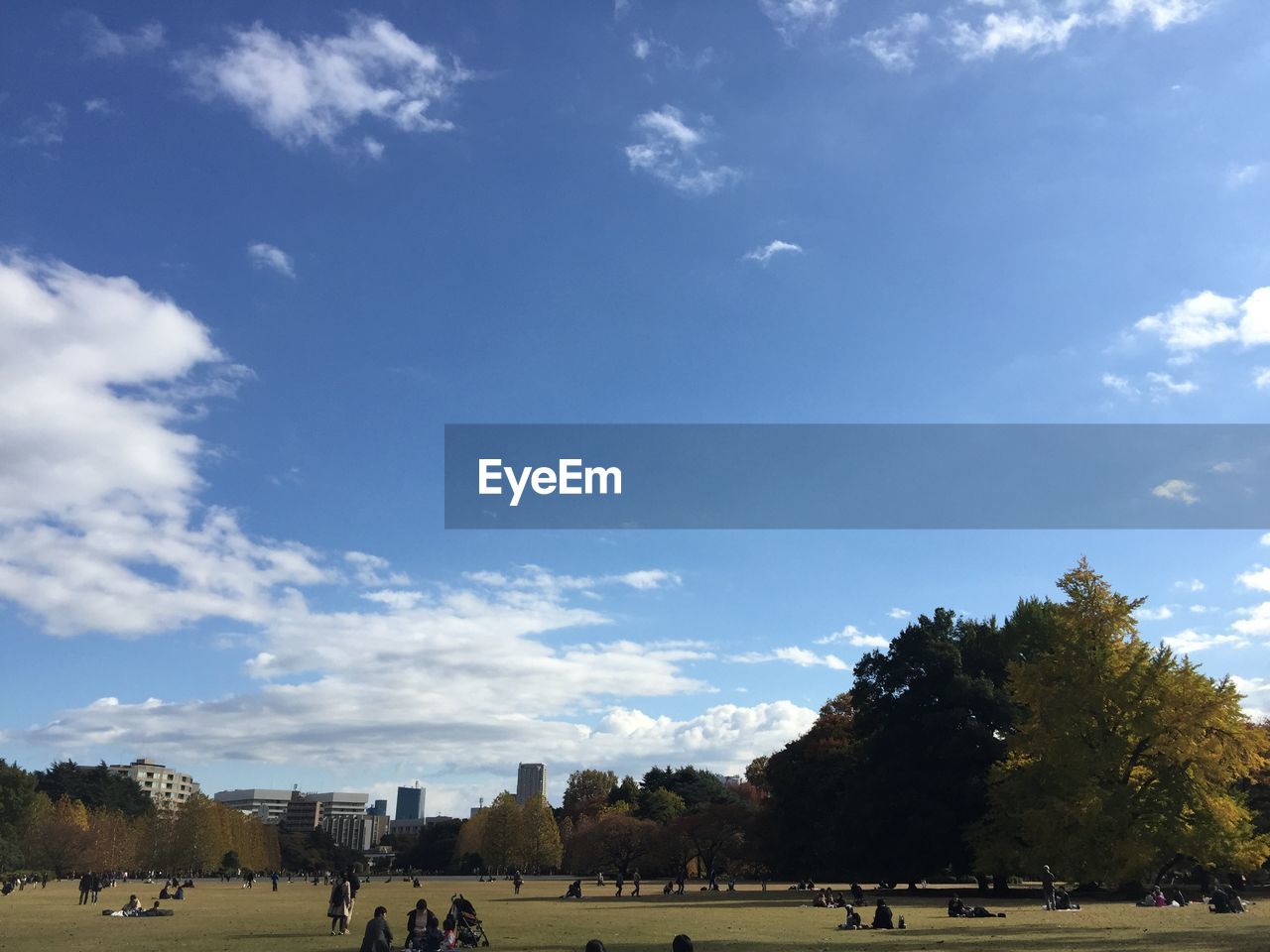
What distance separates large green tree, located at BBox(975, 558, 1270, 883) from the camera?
120ft

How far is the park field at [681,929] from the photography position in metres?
24.8

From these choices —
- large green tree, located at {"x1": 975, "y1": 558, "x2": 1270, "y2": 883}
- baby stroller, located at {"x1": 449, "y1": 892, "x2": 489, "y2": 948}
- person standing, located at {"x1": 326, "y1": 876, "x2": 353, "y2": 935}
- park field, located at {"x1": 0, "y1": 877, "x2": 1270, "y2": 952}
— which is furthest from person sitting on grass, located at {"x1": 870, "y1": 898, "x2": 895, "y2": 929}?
person standing, located at {"x1": 326, "y1": 876, "x2": 353, "y2": 935}

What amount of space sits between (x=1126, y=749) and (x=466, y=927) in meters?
26.0

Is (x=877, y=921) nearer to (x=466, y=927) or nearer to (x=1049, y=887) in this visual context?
(x=1049, y=887)

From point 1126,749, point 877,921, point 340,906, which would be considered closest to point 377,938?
point 340,906

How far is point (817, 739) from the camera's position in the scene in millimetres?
69875

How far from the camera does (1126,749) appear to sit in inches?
1485

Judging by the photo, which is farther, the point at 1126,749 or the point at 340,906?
the point at 1126,749

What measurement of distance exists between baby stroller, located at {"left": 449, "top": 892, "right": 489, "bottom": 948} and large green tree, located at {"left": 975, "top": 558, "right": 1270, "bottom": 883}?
23691 millimetres

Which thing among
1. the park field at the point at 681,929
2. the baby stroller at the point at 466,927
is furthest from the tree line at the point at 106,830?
the baby stroller at the point at 466,927

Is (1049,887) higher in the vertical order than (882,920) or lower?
lower

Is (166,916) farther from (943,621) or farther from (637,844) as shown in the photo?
(637,844)

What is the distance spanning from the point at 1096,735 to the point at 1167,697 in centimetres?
330

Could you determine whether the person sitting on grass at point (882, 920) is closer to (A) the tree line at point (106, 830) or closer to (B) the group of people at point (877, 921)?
(B) the group of people at point (877, 921)
